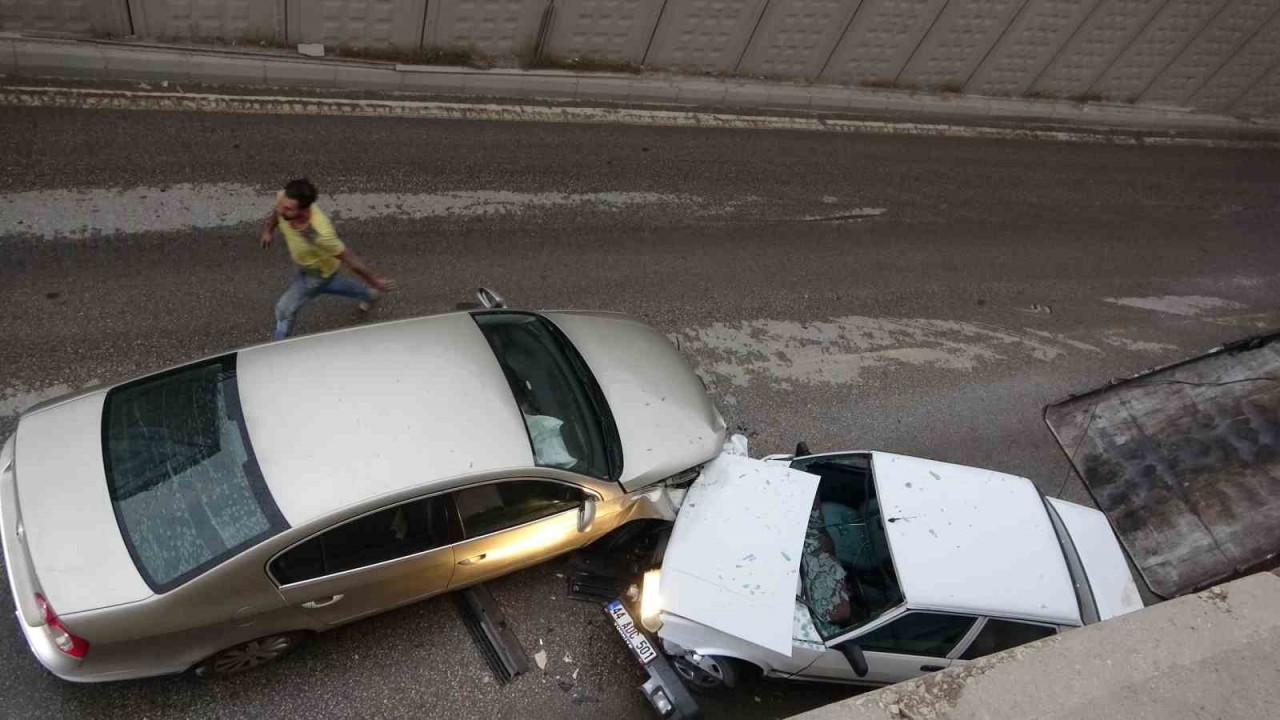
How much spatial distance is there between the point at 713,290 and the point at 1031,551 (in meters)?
3.87

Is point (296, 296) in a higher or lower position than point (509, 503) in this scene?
lower

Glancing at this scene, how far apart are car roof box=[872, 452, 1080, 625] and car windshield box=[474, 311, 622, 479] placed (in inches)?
77.8

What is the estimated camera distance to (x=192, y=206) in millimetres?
7289

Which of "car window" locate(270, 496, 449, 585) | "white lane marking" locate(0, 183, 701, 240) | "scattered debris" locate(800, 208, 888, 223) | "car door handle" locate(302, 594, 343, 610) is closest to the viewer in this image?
"car window" locate(270, 496, 449, 585)

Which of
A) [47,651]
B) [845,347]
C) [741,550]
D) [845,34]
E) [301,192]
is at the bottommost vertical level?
[47,651]

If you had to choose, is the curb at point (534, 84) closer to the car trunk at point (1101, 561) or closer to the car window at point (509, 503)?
the car window at point (509, 503)

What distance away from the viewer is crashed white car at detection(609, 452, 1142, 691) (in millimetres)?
5098

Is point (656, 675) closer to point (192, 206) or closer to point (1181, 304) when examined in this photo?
point (192, 206)

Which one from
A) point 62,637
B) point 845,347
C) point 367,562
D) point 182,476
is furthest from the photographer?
point 845,347

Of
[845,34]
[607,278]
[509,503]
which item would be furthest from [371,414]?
[845,34]

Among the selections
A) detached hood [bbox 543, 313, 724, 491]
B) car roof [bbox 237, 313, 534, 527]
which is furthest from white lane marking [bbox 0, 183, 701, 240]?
car roof [bbox 237, 313, 534, 527]

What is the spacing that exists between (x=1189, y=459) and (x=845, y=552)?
13.5 feet

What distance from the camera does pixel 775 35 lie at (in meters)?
11.0

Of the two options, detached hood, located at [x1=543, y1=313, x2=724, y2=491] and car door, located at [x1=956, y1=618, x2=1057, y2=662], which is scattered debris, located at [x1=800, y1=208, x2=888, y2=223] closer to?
detached hood, located at [x1=543, y1=313, x2=724, y2=491]
